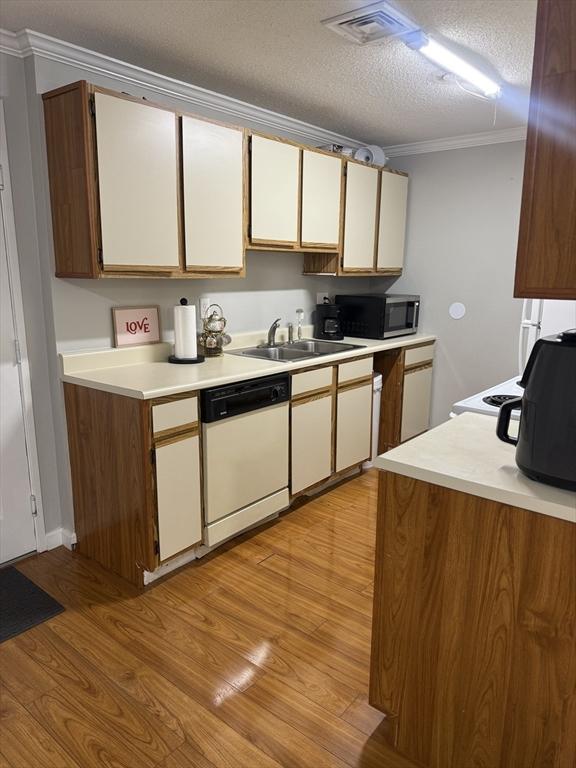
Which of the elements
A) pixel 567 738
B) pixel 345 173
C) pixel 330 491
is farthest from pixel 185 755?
pixel 345 173

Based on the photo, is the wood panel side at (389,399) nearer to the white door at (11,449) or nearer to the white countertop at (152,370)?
the white countertop at (152,370)

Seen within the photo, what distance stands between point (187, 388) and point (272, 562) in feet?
3.37

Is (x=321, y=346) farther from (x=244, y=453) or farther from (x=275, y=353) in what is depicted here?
(x=244, y=453)

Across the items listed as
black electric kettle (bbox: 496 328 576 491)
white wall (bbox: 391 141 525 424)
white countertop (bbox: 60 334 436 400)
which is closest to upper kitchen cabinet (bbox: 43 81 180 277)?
white countertop (bbox: 60 334 436 400)

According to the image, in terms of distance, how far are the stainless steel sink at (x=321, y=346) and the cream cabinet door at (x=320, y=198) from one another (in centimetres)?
69

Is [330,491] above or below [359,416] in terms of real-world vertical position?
below

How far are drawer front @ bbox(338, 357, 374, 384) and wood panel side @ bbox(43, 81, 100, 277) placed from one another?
1677 millimetres

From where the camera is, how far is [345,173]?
371 cm

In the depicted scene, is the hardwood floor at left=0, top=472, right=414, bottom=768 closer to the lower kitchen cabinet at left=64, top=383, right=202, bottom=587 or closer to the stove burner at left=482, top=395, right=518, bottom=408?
the lower kitchen cabinet at left=64, top=383, right=202, bottom=587

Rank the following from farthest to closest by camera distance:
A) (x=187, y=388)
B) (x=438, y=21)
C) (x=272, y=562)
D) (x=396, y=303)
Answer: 1. (x=396, y=303)
2. (x=272, y=562)
3. (x=187, y=388)
4. (x=438, y=21)

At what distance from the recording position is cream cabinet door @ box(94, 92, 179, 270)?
235 centimetres

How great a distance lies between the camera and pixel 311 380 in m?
3.18

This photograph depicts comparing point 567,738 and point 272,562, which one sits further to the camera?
point 272,562

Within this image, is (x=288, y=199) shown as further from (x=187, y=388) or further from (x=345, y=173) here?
(x=187, y=388)
